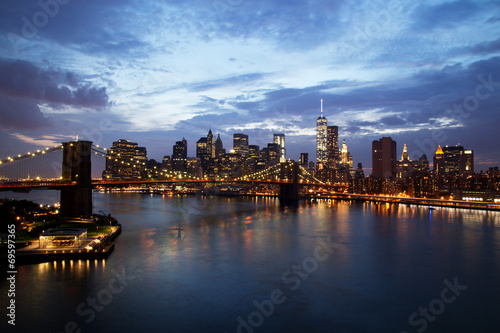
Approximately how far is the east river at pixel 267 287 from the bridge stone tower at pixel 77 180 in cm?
740

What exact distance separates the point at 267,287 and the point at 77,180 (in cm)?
2204

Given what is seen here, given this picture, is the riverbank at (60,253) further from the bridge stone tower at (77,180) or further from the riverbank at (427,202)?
the riverbank at (427,202)

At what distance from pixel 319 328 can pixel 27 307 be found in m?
10.5

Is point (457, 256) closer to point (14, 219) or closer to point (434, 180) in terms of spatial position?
point (14, 219)

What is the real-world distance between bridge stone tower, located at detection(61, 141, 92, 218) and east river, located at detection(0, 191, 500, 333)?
7404 mm

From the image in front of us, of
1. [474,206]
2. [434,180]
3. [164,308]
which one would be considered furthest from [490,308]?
[434,180]

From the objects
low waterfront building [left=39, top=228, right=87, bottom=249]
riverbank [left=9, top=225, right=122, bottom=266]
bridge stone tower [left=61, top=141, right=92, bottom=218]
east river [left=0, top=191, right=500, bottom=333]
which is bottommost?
east river [left=0, top=191, right=500, bottom=333]

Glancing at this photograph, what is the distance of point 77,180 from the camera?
3067 centimetres

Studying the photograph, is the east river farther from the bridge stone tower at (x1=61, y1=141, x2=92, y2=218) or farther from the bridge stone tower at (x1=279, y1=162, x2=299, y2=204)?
the bridge stone tower at (x1=279, y1=162, x2=299, y2=204)

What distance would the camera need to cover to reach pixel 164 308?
13.4 m

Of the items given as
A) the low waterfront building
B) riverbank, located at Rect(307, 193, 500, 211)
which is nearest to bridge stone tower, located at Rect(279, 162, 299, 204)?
riverbank, located at Rect(307, 193, 500, 211)

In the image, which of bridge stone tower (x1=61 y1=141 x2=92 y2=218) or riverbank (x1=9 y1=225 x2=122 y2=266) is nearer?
riverbank (x1=9 y1=225 x2=122 y2=266)

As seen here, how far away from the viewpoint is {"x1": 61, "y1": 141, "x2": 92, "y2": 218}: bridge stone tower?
3030cm

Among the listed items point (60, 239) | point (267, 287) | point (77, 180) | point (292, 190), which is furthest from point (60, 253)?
point (292, 190)
